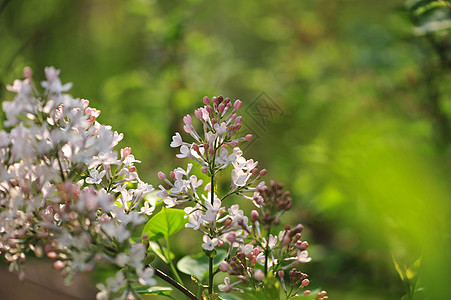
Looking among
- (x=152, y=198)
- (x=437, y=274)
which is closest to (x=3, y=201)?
(x=152, y=198)

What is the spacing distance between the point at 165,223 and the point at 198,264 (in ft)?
0.28

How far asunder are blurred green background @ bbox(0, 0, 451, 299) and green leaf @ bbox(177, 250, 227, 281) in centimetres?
17

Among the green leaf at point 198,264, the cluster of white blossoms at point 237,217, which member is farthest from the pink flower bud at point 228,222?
the green leaf at point 198,264

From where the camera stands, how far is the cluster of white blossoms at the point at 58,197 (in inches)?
13.3

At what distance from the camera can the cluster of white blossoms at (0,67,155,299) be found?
1.11 ft

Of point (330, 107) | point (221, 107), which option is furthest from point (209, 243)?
point (330, 107)

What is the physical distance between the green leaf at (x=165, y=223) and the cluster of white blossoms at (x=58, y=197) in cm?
9

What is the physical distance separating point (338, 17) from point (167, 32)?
97 cm

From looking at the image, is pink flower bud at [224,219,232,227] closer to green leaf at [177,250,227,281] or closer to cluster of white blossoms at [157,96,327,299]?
cluster of white blossoms at [157,96,327,299]

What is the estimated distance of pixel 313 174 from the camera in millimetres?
1095

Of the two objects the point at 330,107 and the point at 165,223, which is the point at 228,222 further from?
the point at 330,107

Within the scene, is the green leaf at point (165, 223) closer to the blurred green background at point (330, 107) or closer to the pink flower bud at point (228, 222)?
the pink flower bud at point (228, 222)

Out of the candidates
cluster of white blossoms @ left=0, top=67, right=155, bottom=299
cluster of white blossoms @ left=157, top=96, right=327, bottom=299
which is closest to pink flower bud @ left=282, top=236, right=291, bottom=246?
cluster of white blossoms @ left=157, top=96, right=327, bottom=299

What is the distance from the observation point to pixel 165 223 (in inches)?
19.2
